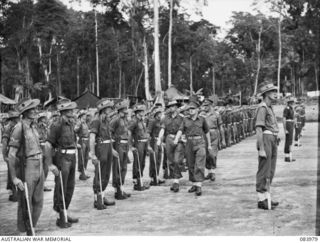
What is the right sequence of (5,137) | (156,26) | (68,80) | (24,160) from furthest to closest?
(68,80) → (156,26) → (5,137) → (24,160)

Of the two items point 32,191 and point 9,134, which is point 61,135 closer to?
point 32,191

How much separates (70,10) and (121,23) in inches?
676

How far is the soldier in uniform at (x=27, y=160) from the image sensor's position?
6.81 metres

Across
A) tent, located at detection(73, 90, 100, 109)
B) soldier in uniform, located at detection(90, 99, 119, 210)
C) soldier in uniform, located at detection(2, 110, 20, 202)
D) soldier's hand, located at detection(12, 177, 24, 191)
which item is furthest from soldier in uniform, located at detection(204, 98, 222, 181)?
tent, located at detection(73, 90, 100, 109)

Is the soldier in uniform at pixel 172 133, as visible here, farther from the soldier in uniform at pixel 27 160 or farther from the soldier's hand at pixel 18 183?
the soldier's hand at pixel 18 183

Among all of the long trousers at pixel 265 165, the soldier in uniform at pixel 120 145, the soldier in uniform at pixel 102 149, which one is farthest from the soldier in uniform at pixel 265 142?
the soldier in uniform at pixel 120 145

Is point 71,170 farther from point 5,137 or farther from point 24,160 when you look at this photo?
Answer: point 5,137

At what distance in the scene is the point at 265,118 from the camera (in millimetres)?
8719

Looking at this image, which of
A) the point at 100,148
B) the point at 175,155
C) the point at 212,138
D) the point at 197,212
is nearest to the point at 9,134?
the point at 100,148

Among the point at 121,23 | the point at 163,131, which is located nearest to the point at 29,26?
the point at 121,23

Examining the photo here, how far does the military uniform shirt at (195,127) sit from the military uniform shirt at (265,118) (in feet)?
6.16

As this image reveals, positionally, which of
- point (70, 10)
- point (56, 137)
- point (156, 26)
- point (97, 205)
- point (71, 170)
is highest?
point (70, 10)

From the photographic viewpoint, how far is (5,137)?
1029 cm

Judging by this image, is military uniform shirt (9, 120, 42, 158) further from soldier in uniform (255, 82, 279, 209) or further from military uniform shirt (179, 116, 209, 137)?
military uniform shirt (179, 116, 209, 137)
